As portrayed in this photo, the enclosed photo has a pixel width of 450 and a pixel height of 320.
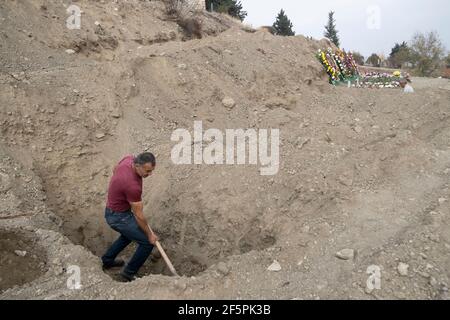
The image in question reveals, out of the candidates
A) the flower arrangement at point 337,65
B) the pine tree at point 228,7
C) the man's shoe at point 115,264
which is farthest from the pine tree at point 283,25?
the man's shoe at point 115,264

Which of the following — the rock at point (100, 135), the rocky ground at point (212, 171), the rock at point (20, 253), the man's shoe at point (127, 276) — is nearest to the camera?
the rocky ground at point (212, 171)

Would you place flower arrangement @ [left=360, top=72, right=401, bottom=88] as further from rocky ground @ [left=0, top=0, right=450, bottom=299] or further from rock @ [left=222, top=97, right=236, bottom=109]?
rock @ [left=222, top=97, right=236, bottom=109]

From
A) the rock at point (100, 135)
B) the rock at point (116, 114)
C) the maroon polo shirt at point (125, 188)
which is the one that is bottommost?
the maroon polo shirt at point (125, 188)

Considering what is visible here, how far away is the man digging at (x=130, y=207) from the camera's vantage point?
3.80 m

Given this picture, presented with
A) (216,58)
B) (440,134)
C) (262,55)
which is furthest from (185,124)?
(440,134)

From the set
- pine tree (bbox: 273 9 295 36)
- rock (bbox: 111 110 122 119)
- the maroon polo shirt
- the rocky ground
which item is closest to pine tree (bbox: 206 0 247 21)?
pine tree (bbox: 273 9 295 36)

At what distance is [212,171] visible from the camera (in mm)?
5406

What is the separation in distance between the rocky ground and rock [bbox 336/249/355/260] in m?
0.01

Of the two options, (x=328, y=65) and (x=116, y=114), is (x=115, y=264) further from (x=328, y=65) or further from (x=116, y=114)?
(x=328, y=65)

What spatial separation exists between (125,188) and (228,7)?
2025 cm

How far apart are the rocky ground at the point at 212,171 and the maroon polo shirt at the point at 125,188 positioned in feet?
1.98

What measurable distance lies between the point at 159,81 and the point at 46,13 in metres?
2.77

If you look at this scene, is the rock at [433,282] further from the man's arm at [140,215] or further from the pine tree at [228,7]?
the pine tree at [228,7]

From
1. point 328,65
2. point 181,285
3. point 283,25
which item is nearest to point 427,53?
point 283,25
